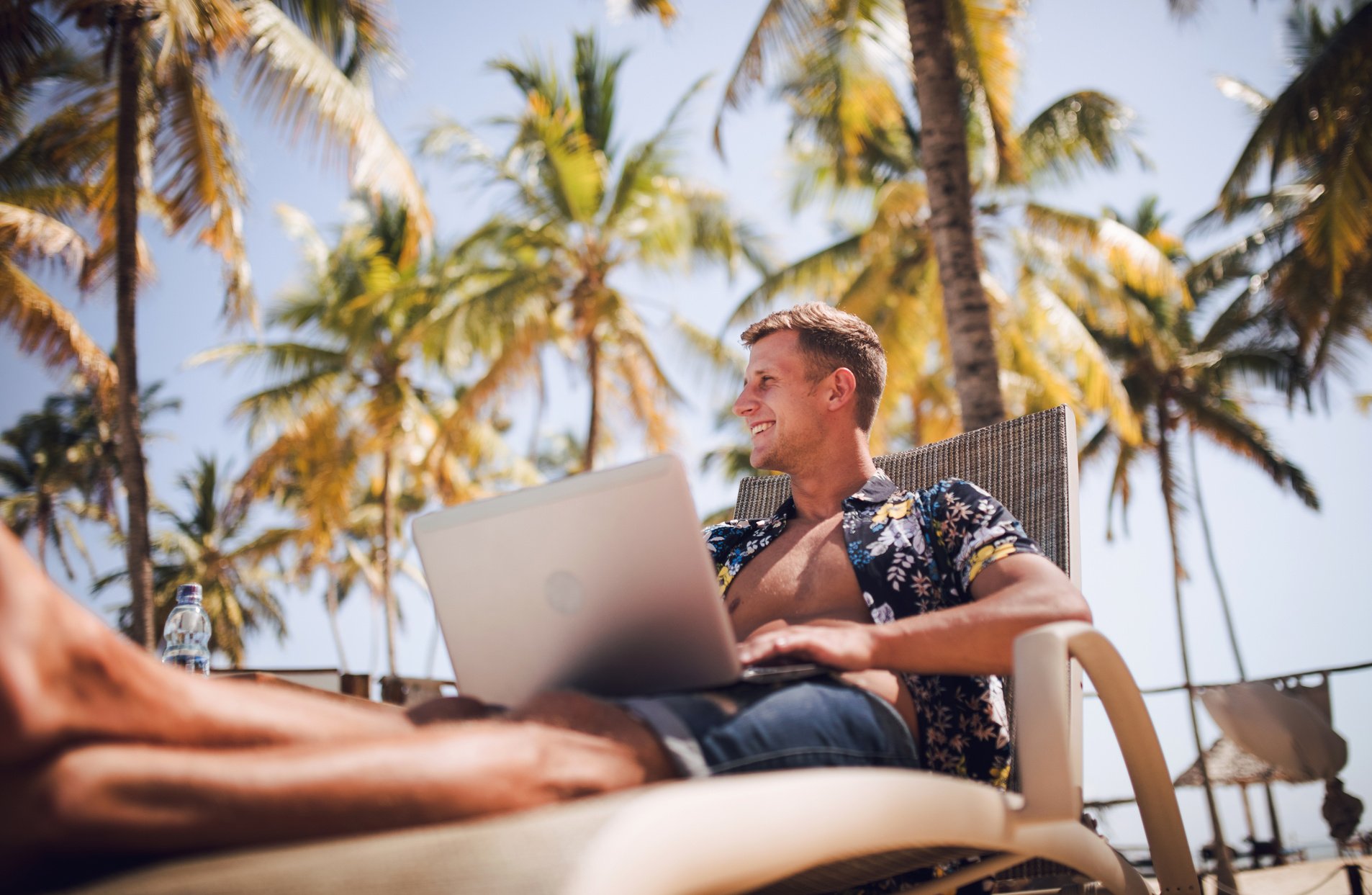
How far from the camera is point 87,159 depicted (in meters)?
10.5

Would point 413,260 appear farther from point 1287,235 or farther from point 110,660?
point 110,660

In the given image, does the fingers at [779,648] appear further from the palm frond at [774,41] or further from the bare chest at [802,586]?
the palm frond at [774,41]

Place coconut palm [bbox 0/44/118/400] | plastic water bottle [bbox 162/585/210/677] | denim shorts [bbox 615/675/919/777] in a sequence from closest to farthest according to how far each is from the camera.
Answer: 1. denim shorts [bbox 615/675/919/777]
2. plastic water bottle [bbox 162/585/210/677]
3. coconut palm [bbox 0/44/118/400]

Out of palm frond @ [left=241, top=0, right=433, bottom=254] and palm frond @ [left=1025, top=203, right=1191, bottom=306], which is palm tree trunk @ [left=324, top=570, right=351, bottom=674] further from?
palm frond @ [left=1025, top=203, right=1191, bottom=306]

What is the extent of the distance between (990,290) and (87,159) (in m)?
11.9

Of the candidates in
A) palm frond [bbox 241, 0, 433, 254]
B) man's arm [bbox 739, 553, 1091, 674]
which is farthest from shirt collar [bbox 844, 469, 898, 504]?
palm frond [bbox 241, 0, 433, 254]

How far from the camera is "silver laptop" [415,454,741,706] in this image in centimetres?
131

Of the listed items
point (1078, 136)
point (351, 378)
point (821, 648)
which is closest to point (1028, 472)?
point (821, 648)

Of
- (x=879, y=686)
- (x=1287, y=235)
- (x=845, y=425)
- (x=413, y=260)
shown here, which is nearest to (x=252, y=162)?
(x=413, y=260)

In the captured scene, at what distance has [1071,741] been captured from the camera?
6.01 ft

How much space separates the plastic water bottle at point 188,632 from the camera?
8.36 ft

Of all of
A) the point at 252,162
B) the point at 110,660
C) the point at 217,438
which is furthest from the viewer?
the point at 217,438

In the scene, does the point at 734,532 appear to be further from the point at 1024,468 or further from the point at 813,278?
the point at 813,278

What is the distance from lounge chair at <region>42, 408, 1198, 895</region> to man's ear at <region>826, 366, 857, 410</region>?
62 cm
